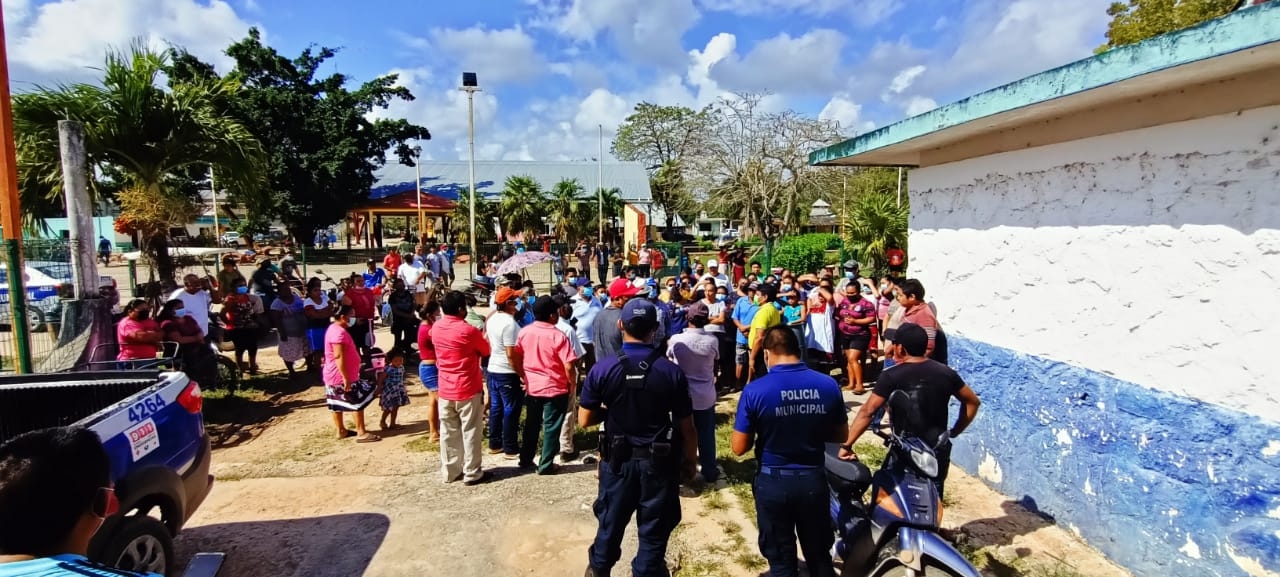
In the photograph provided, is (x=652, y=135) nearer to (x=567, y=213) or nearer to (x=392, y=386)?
(x=567, y=213)

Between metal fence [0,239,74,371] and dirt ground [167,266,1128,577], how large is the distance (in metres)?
2.57

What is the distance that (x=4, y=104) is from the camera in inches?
265

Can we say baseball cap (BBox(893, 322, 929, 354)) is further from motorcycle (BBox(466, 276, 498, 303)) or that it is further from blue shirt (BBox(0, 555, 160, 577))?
motorcycle (BBox(466, 276, 498, 303))

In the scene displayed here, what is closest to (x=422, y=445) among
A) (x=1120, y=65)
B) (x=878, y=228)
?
(x=1120, y=65)

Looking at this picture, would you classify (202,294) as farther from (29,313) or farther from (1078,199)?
(1078,199)

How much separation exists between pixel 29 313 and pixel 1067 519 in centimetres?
990

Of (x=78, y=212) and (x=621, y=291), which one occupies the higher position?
(x=78, y=212)

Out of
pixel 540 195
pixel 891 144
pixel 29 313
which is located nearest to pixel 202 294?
pixel 29 313

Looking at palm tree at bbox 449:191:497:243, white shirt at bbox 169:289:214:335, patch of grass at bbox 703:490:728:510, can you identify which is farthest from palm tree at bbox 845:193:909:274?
palm tree at bbox 449:191:497:243

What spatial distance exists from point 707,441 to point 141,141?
30.3 feet

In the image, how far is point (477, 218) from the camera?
29.9 metres

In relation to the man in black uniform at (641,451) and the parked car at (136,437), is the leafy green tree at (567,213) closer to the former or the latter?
the parked car at (136,437)

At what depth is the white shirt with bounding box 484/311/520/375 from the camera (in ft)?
19.1

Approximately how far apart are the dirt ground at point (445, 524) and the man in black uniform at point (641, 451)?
2.80 feet
